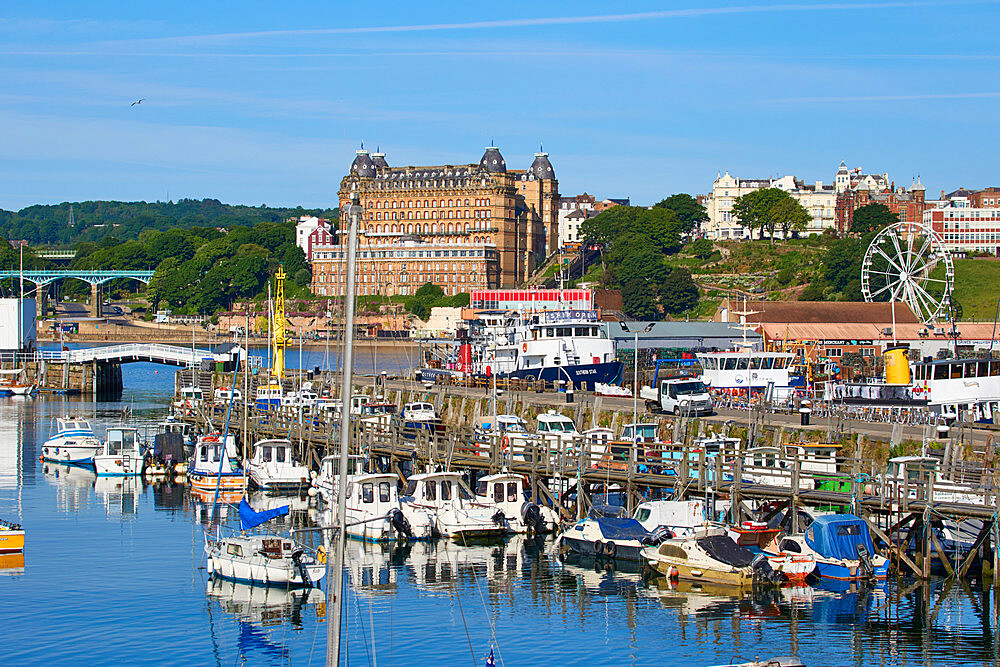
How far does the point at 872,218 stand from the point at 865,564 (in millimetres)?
157433

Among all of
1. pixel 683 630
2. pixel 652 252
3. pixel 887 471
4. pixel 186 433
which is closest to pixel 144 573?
pixel 683 630

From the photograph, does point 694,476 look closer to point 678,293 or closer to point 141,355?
point 141,355

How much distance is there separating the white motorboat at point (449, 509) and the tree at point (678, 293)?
429 ft

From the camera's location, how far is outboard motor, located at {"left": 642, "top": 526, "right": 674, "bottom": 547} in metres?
36.1

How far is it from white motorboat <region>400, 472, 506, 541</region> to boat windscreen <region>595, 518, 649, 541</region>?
3713 mm


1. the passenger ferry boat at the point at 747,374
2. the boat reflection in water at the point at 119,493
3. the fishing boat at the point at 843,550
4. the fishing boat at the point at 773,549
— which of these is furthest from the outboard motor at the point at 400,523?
the passenger ferry boat at the point at 747,374

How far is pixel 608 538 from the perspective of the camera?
122 ft

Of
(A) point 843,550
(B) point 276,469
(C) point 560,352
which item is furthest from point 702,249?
(A) point 843,550

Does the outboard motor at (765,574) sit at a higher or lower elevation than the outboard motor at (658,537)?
lower

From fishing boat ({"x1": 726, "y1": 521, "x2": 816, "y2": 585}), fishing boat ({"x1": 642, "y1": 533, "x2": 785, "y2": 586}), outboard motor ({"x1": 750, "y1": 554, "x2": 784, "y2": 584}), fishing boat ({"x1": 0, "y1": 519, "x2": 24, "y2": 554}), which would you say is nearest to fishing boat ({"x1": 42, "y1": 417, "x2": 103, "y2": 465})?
fishing boat ({"x1": 0, "y1": 519, "x2": 24, "y2": 554})

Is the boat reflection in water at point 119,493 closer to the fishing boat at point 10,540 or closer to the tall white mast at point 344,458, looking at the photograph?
the fishing boat at point 10,540

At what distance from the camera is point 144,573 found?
35.9 m

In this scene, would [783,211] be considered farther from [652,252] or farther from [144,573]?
[144,573]

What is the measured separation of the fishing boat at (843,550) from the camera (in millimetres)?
33594
